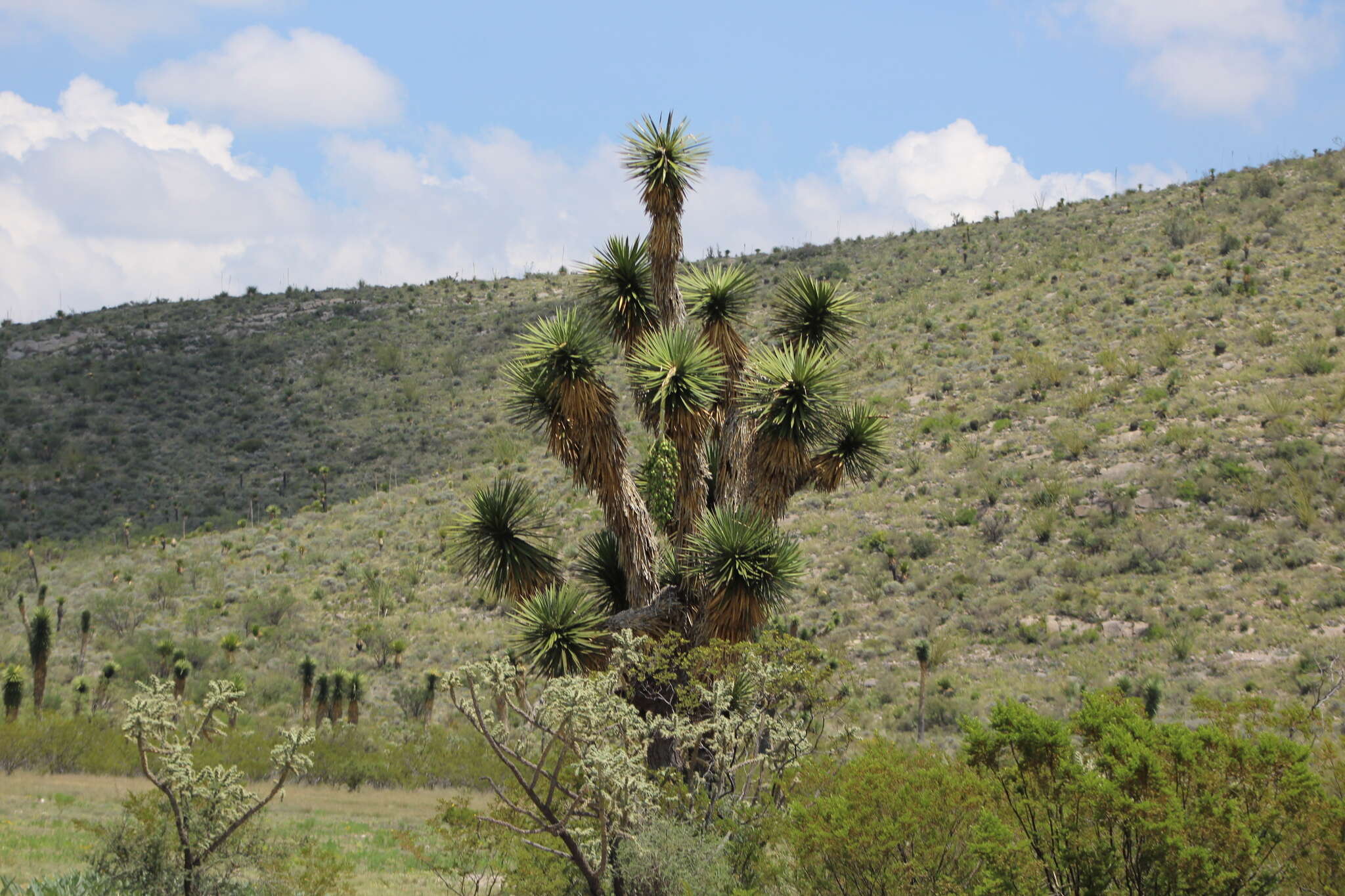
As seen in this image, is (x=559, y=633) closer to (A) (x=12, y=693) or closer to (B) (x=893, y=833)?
(B) (x=893, y=833)

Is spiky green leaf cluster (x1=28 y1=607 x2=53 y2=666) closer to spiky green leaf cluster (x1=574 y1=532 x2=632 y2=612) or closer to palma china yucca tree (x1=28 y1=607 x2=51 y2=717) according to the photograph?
palma china yucca tree (x1=28 y1=607 x2=51 y2=717)

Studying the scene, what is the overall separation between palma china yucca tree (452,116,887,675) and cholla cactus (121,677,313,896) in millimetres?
3956

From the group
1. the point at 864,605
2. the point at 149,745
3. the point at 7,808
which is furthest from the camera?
the point at 864,605

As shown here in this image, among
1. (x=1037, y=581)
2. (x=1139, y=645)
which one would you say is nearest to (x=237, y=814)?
(x=1139, y=645)

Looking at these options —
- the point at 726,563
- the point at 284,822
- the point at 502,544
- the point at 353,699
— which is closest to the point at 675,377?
the point at 726,563

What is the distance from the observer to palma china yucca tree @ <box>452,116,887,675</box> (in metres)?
12.2

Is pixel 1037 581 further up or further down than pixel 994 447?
further down

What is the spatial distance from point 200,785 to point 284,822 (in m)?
10.7

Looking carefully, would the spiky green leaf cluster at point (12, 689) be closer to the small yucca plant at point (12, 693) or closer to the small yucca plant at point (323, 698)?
the small yucca plant at point (12, 693)

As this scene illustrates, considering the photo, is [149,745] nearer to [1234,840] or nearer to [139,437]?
[1234,840]

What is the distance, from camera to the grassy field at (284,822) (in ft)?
43.6

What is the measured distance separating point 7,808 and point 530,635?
10643 millimetres

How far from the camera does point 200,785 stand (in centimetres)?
864

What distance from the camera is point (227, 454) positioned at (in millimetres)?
47000
